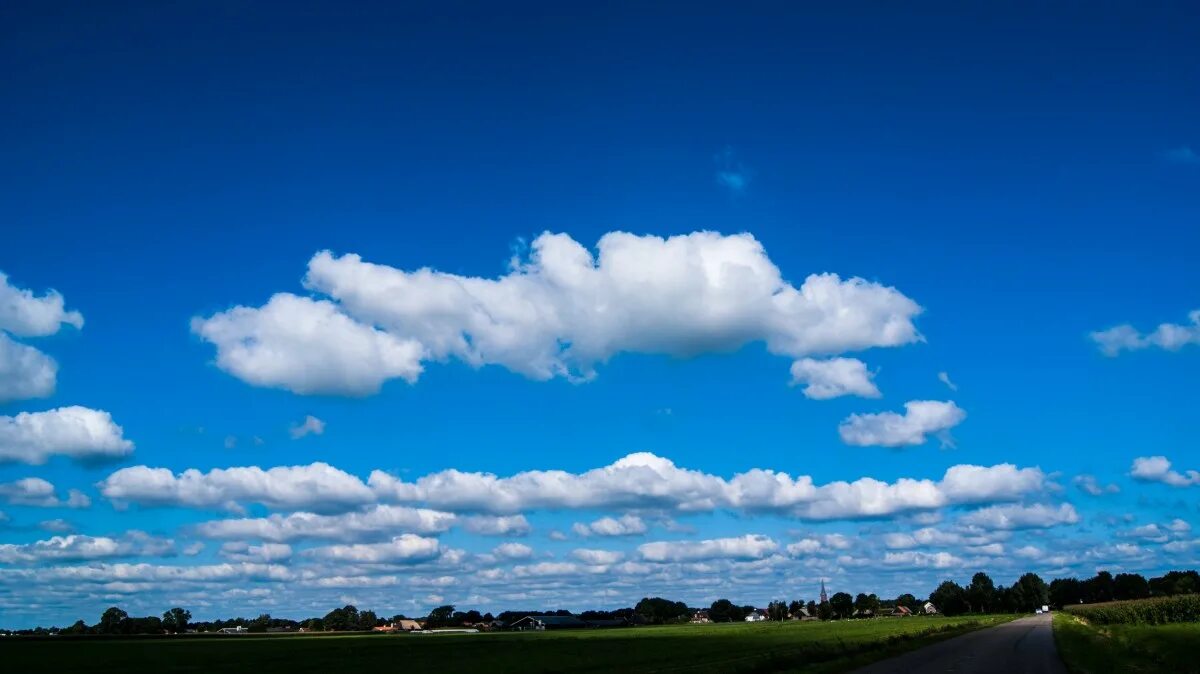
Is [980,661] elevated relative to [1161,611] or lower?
lower

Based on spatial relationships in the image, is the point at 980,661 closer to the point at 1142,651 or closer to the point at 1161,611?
the point at 1142,651

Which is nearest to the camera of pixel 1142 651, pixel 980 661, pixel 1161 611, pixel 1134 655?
pixel 980 661

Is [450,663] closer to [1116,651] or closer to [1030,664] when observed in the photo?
[1030,664]

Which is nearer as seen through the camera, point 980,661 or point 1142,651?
point 980,661

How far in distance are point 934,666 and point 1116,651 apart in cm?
2275

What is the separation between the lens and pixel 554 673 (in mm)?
57562

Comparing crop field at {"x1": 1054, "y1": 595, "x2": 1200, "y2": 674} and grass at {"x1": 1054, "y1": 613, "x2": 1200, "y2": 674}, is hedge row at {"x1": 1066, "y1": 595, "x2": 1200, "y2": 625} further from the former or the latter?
grass at {"x1": 1054, "y1": 613, "x2": 1200, "y2": 674}

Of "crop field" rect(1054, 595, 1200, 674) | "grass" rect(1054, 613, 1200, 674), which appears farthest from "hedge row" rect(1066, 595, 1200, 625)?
"grass" rect(1054, 613, 1200, 674)

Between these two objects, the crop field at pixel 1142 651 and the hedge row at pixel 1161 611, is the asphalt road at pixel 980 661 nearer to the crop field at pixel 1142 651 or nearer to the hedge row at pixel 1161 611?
the crop field at pixel 1142 651

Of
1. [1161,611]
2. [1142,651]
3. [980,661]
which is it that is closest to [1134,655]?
[1142,651]

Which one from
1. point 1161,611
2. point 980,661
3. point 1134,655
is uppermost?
point 1161,611

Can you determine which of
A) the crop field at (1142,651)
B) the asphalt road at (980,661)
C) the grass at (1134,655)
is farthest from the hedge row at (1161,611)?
the asphalt road at (980,661)

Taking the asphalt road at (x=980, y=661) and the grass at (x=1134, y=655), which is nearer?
the grass at (x=1134, y=655)

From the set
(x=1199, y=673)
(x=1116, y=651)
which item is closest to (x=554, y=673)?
(x=1199, y=673)
